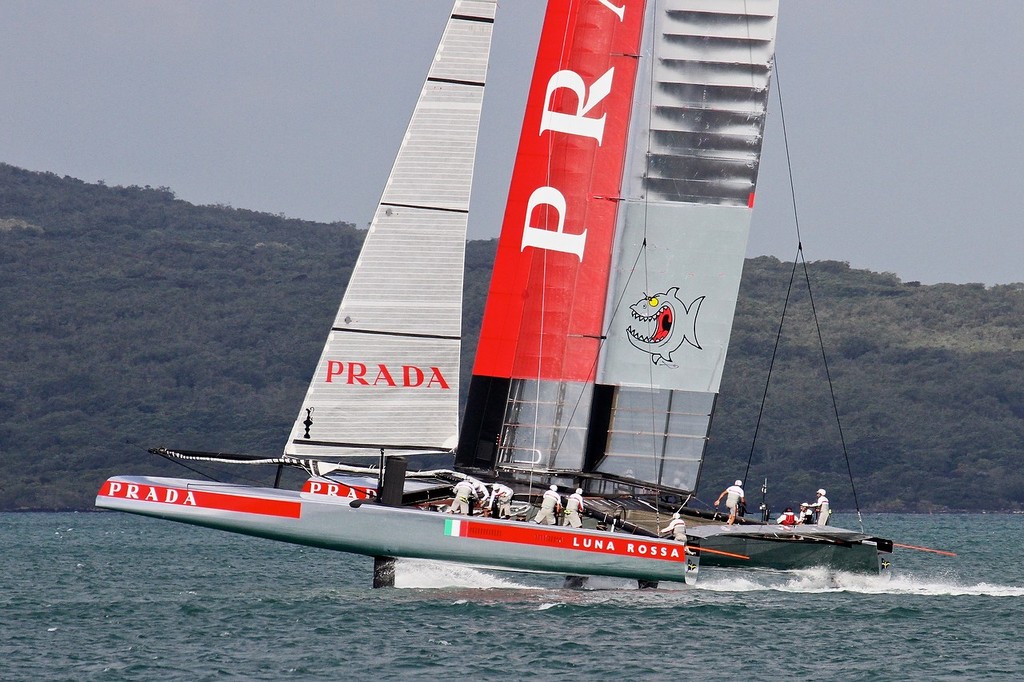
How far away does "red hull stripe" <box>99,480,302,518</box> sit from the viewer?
20.6 m

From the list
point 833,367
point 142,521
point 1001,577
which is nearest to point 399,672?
point 1001,577

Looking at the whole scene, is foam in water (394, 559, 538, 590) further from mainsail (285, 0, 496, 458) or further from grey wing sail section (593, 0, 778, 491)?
grey wing sail section (593, 0, 778, 491)

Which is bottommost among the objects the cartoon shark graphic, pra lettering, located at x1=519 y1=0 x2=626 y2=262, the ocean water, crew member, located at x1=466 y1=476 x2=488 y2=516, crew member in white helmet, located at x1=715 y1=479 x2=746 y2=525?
the ocean water

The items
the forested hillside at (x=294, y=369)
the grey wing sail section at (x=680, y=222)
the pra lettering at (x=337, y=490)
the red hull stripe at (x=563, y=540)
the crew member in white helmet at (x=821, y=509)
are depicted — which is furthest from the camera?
the forested hillside at (x=294, y=369)

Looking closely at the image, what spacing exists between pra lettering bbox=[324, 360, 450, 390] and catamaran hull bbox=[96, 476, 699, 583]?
5.59ft

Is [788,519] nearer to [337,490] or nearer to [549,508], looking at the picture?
[549,508]

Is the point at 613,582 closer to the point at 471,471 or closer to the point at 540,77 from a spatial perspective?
the point at 471,471

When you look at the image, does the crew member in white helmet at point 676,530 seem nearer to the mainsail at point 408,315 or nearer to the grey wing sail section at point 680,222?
the grey wing sail section at point 680,222

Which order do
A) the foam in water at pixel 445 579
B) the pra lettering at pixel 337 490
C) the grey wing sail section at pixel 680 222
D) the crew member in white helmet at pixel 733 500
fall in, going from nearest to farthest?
the foam in water at pixel 445 579 < the pra lettering at pixel 337 490 < the crew member in white helmet at pixel 733 500 < the grey wing sail section at pixel 680 222

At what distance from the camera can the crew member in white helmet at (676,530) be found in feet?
70.7

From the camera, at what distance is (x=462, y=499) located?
2128cm

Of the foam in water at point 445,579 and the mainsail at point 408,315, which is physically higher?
the mainsail at point 408,315

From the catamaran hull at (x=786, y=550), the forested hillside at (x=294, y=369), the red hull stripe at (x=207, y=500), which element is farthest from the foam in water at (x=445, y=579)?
the forested hillside at (x=294, y=369)

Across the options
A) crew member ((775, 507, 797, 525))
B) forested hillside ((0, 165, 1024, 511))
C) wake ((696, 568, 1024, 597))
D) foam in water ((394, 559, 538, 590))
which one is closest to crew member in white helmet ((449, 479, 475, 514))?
foam in water ((394, 559, 538, 590))
